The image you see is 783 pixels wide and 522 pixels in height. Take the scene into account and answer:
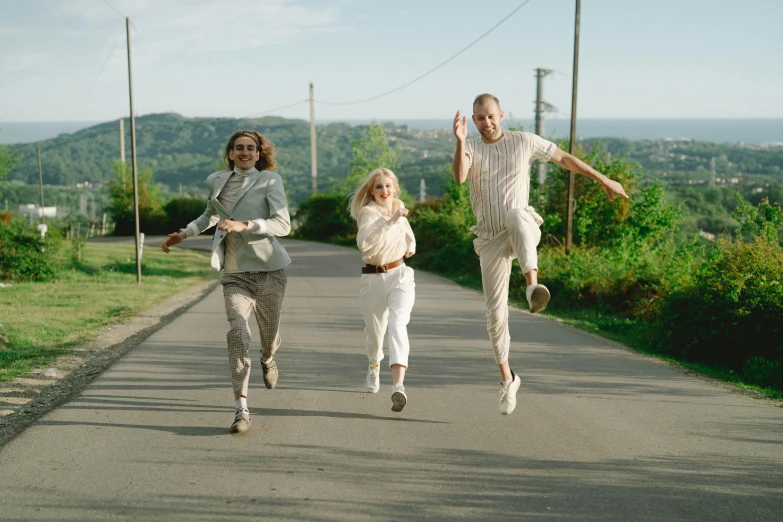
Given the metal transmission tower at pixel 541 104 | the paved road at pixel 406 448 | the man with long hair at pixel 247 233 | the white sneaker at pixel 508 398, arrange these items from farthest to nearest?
1. the metal transmission tower at pixel 541 104
2. the man with long hair at pixel 247 233
3. the white sneaker at pixel 508 398
4. the paved road at pixel 406 448

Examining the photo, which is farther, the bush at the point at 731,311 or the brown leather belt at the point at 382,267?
the bush at the point at 731,311

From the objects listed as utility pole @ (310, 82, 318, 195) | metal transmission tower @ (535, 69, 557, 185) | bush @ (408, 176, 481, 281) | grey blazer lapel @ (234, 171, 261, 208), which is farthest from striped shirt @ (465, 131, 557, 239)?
utility pole @ (310, 82, 318, 195)

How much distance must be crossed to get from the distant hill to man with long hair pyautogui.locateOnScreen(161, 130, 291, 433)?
97.4 meters

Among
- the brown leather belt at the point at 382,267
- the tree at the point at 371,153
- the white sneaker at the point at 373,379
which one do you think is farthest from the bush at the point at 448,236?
the tree at the point at 371,153

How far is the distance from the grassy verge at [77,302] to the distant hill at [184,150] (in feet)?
236

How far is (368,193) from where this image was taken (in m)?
7.09

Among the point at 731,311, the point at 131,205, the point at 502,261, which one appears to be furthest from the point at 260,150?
the point at 131,205

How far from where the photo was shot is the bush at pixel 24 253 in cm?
2678

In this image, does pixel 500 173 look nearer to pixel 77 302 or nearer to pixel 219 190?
pixel 219 190

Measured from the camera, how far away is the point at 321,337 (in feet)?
37.9

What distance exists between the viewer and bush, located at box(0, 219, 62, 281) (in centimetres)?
2678

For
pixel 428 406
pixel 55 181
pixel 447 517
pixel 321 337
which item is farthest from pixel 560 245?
pixel 55 181

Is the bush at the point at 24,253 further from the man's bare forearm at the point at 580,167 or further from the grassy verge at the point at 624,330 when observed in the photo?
the man's bare forearm at the point at 580,167

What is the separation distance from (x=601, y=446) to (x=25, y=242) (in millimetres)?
25204
